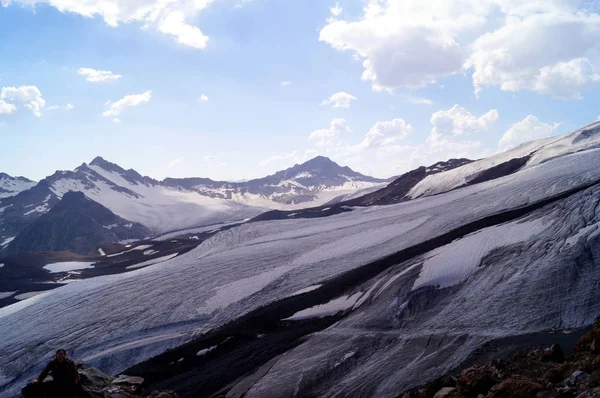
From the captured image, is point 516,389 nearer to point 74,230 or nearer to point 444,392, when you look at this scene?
point 444,392

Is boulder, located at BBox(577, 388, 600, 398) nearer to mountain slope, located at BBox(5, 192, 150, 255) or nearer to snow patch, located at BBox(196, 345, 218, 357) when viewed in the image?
snow patch, located at BBox(196, 345, 218, 357)

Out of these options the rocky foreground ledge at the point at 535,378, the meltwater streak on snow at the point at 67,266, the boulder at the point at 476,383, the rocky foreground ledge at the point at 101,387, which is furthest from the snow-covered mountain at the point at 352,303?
the meltwater streak on snow at the point at 67,266

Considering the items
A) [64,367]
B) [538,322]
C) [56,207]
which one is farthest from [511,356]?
[56,207]

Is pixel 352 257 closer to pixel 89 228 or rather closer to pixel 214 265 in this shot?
pixel 214 265

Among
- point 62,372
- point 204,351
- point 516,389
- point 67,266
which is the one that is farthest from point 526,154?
point 67,266

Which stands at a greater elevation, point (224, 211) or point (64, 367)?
point (224, 211)

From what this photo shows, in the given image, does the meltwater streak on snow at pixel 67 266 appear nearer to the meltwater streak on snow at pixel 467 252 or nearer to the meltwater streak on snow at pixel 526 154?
the meltwater streak on snow at pixel 526 154
